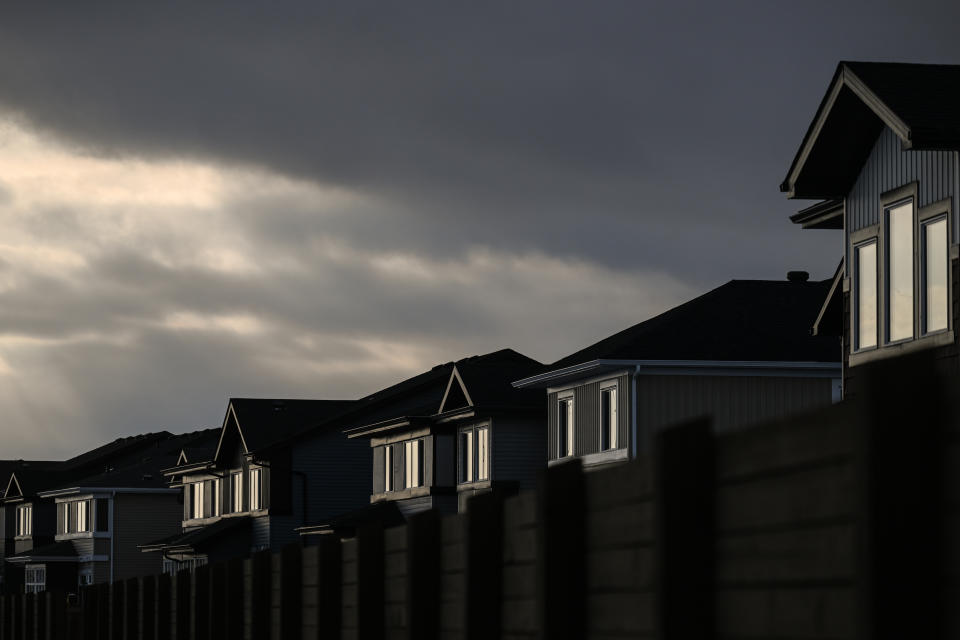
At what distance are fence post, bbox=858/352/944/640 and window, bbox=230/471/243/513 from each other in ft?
221

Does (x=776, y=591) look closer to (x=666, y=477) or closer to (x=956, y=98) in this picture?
(x=666, y=477)

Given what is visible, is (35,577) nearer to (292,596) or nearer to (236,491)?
(236,491)

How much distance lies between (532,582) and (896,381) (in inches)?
102

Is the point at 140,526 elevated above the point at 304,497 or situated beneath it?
situated beneath

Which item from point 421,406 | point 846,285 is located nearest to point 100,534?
point 421,406

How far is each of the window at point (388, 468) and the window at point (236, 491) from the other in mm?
12978

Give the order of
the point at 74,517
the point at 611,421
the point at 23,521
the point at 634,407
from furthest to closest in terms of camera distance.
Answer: the point at 23,521 < the point at 74,517 < the point at 611,421 < the point at 634,407

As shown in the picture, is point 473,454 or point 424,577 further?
point 473,454

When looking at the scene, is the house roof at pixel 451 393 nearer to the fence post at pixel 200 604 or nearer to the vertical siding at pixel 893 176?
the vertical siding at pixel 893 176

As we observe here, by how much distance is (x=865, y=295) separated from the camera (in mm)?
21422

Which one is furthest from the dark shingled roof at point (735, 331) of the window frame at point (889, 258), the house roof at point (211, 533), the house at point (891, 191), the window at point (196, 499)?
the window at point (196, 499)

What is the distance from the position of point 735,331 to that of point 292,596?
34744 mm

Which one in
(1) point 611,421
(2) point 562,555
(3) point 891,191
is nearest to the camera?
(2) point 562,555

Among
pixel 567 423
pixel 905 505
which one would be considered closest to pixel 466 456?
pixel 567 423
